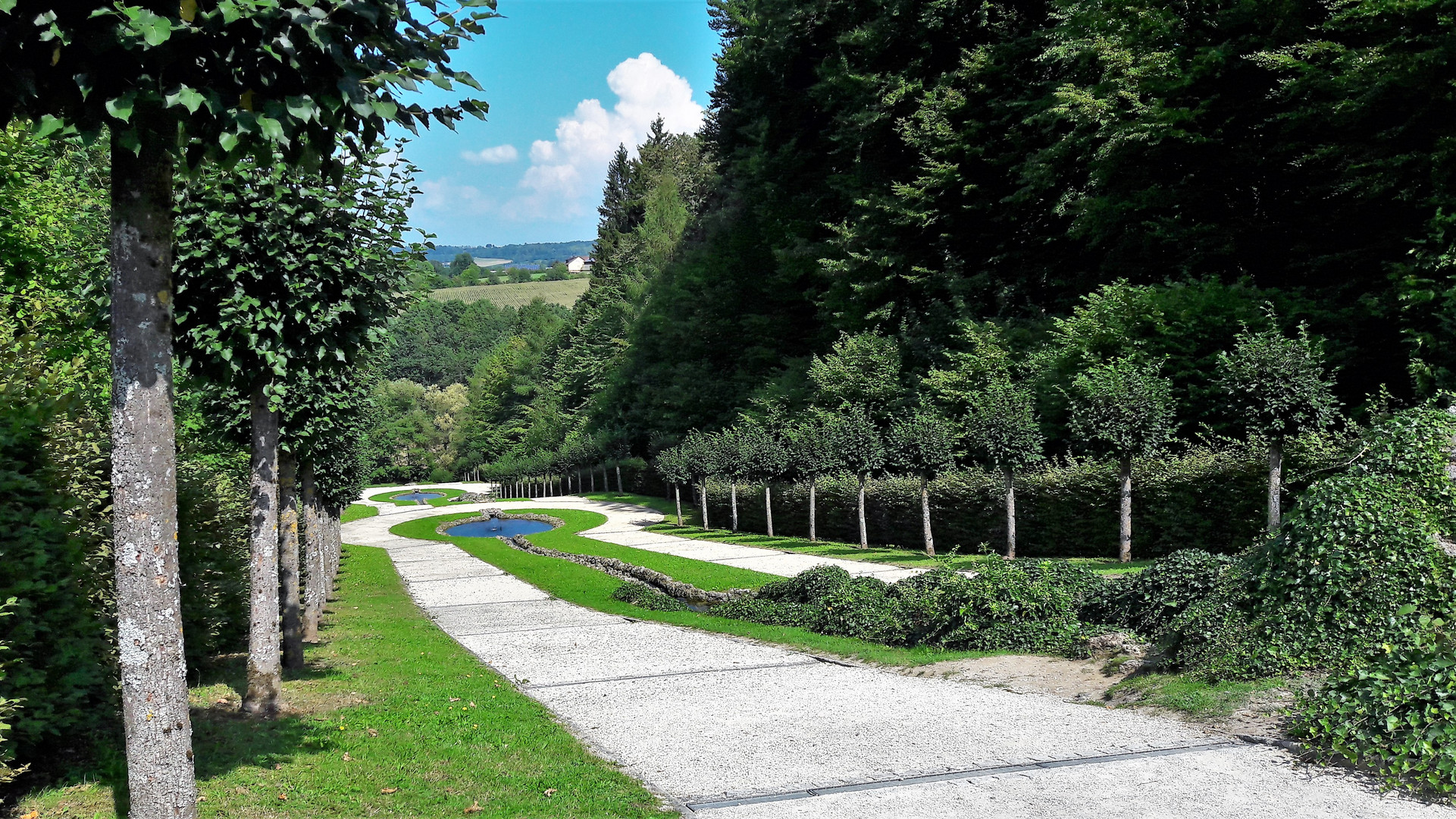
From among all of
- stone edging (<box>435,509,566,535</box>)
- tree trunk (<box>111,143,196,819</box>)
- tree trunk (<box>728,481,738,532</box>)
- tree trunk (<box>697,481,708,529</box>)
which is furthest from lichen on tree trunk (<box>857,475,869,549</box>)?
tree trunk (<box>111,143,196,819</box>)

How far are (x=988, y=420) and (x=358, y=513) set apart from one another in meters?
51.7

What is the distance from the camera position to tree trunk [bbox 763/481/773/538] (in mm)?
38062

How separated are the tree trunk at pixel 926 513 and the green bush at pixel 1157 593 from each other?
14.8 m

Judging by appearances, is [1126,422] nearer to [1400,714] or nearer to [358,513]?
[1400,714]

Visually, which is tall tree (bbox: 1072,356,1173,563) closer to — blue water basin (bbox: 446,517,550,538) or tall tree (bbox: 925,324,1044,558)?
tall tree (bbox: 925,324,1044,558)

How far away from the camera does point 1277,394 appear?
17.8m

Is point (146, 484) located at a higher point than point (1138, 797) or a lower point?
higher

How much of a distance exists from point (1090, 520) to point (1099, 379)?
3666 millimetres

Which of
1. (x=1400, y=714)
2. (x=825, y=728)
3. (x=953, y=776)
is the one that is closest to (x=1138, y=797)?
(x=953, y=776)

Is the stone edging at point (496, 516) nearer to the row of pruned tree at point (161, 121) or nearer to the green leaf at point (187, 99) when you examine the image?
the row of pruned tree at point (161, 121)

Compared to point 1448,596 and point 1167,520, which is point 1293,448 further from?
point 1448,596

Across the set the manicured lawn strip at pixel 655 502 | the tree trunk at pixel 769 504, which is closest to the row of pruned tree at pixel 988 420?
the tree trunk at pixel 769 504

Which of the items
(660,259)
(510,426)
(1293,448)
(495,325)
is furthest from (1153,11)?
(495,325)

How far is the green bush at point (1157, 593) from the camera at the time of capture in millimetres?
10359
